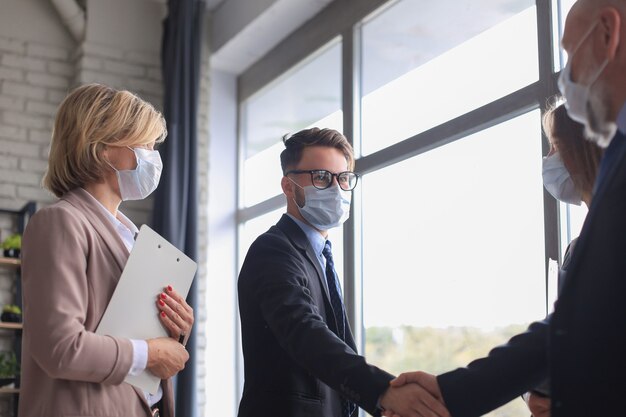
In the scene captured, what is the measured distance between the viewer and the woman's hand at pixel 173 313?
7.19ft

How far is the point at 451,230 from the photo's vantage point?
402cm

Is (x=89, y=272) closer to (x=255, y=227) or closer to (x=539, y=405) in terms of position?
(x=539, y=405)

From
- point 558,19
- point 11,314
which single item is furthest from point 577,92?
point 11,314

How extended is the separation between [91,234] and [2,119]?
3.74m

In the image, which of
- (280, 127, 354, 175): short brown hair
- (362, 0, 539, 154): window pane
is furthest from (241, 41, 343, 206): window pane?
(280, 127, 354, 175): short brown hair

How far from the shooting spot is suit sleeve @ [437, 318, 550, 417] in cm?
210

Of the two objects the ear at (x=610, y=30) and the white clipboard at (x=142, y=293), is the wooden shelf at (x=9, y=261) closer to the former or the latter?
the white clipboard at (x=142, y=293)

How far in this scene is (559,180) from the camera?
260 cm

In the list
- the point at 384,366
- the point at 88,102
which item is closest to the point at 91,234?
the point at 88,102

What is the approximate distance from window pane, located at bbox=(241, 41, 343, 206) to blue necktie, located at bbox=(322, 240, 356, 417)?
2487mm

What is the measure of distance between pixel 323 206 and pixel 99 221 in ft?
2.52

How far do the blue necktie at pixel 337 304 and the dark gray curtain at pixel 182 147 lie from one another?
9.12 ft

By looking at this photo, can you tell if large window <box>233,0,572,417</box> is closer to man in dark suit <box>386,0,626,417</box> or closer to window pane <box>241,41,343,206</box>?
window pane <box>241,41,343,206</box>

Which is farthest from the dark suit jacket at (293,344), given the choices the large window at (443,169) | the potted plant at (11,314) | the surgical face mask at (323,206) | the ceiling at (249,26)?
the ceiling at (249,26)
